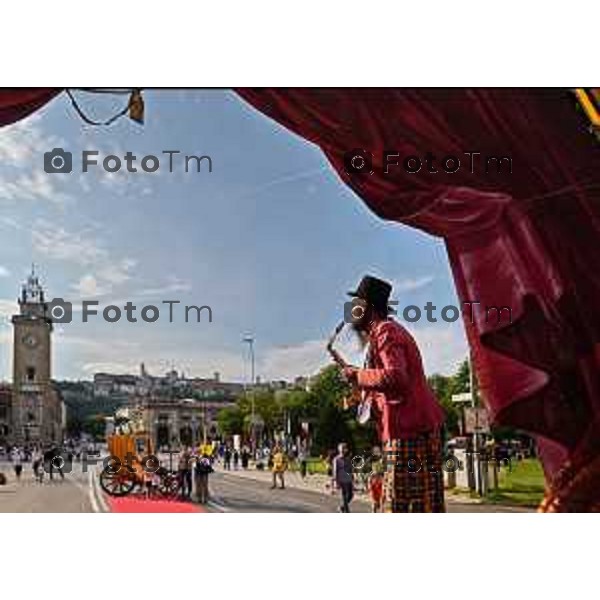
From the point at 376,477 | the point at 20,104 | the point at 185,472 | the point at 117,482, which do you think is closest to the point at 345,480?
the point at 376,477

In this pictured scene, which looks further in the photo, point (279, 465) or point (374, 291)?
point (279, 465)

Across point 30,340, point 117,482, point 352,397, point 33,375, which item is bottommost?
point 117,482

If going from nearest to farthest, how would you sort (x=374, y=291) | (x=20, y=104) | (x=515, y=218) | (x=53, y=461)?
1. (x=20, y=104)
2. (x=374, y=291)
3. (x=515, y=218)
4. (x=53, y=461)

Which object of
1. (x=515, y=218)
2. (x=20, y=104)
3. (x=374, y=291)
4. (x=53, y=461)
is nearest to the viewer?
(x=20, y=104)

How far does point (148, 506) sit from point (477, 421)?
5.99 ft

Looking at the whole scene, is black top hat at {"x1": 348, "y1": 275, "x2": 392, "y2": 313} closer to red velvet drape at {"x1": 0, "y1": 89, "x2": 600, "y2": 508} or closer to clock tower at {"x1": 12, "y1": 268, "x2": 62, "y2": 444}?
red velvet drape at {"x1": 0, "y1": 89, "x2": 600, "y2": 508}

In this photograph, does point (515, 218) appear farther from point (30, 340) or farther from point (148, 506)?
point (30, 340)

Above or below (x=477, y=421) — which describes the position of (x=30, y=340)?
above

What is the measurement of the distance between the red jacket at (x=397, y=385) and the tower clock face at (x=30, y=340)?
5.64 feet

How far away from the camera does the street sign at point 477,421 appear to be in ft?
18.5

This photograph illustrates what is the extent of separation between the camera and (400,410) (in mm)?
5609

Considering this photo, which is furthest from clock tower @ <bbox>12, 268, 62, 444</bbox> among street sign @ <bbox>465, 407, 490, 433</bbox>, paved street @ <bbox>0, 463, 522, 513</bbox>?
street sign @ <bbox>465, 407, 490, 433</bbox>

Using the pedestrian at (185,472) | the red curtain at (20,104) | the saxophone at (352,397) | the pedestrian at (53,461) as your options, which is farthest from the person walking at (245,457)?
the red curtain at (20,104)
